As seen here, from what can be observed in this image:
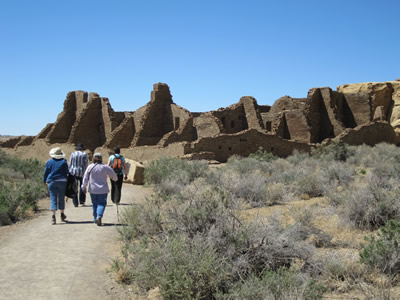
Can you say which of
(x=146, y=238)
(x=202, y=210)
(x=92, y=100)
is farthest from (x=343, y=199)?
(x=92, y=100)

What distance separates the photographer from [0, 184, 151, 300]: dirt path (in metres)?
4.51

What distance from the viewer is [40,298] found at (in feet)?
→ 14.0

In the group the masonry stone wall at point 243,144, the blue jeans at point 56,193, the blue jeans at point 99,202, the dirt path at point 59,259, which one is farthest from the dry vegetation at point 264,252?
the masonry stone wall at point 243,144

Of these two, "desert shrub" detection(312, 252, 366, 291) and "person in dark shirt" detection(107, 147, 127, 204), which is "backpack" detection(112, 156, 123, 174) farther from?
"desert shrub" detection(312, 252, 366, 291)

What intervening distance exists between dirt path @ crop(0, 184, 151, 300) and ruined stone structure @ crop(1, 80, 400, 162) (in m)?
12.4

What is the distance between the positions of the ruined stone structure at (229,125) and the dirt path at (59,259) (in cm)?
1235

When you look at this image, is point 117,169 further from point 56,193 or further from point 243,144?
point 243,144

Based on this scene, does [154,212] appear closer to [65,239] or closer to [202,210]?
[202,210]

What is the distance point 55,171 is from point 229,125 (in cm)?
1900

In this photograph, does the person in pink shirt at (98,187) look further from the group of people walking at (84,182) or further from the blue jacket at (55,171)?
the blue jacket at (55,171)

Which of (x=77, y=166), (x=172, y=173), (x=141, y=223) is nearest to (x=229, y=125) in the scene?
(x=172, y=173)

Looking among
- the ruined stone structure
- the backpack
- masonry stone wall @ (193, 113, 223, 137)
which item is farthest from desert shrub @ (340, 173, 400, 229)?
masonry stone wall @ (193, 113, 223, 137)

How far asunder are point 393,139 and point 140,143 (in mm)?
16658

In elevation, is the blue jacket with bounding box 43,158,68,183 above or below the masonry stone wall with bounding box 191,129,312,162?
below
